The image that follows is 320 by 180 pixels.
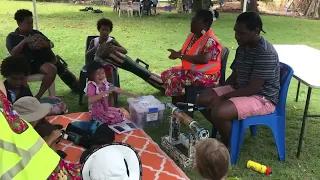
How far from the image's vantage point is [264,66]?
3.31 meters

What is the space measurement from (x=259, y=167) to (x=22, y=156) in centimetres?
242

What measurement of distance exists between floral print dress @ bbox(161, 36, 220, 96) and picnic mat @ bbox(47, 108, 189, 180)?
75 cm

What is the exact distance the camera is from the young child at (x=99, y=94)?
4.04m

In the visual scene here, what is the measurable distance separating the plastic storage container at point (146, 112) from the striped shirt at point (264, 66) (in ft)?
4.15

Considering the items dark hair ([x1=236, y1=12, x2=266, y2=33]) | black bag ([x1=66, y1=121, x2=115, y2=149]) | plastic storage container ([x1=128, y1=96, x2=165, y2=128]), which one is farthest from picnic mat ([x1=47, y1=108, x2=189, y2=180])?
dark hair ([x1=236, y1=12, x2=266, y2=33])

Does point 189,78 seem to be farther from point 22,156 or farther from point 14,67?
point 22,156

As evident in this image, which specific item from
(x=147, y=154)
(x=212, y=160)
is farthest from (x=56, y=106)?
(x=212, y=160)

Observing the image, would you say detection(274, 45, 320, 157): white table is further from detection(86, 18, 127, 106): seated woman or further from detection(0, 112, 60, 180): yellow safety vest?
detection(0, 112, 60, 180): yellow safety vest

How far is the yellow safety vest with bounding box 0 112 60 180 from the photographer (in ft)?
4.96

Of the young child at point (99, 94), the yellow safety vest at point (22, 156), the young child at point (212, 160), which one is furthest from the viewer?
the young child at point (99, 94)

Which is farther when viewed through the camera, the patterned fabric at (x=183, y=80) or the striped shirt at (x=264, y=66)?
the patterned fabric at (x=183, y=80)

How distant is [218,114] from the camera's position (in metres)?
3.34

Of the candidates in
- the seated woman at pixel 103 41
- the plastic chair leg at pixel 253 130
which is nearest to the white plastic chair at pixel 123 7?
the seated woman at pixel 103 41

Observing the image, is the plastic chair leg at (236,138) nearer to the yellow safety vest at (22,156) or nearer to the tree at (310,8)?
the yellow safety vest at (22,156)
